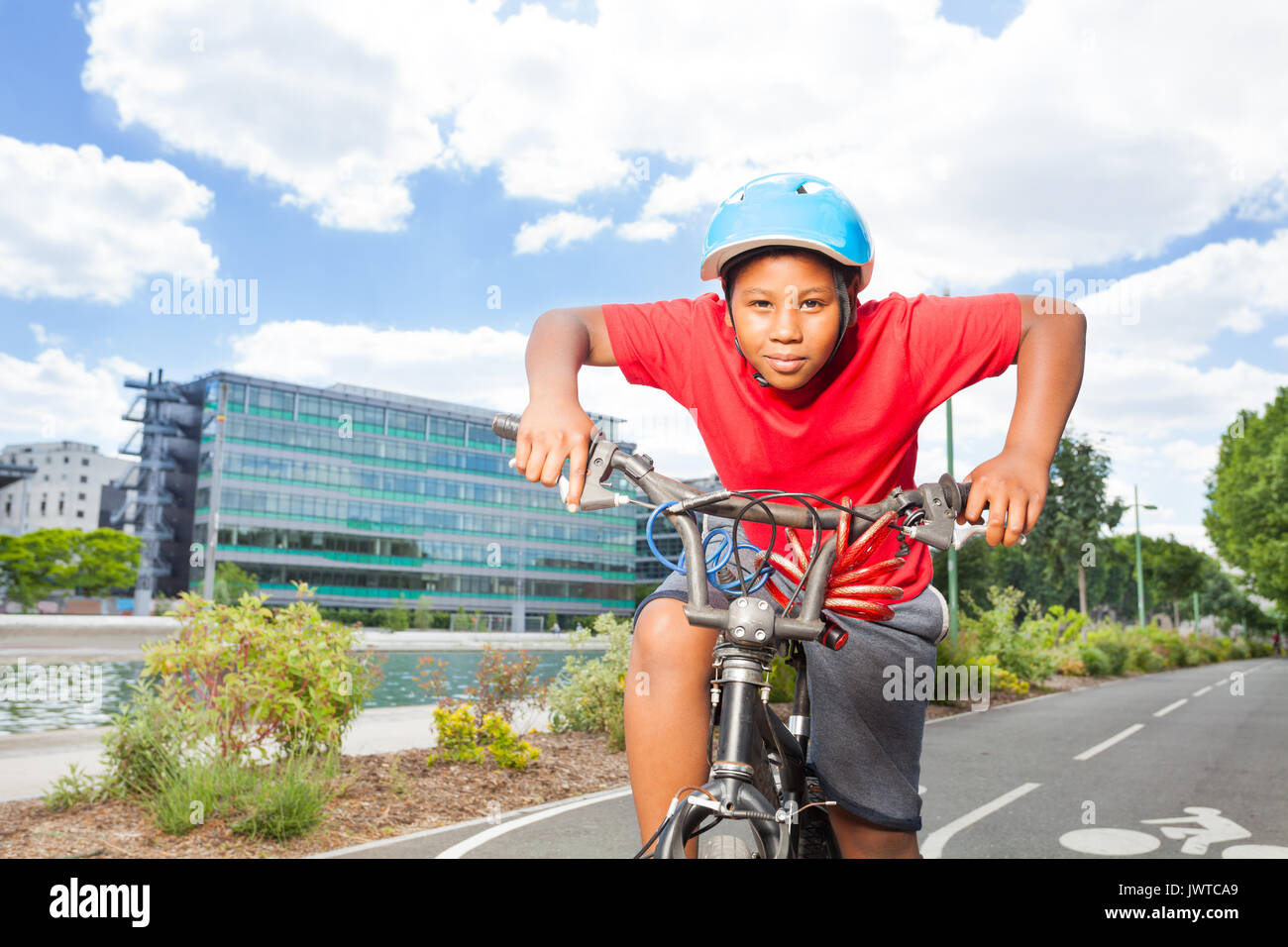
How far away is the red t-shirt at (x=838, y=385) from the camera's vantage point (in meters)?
2.10

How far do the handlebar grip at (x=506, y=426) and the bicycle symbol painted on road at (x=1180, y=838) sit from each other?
5.07 meters

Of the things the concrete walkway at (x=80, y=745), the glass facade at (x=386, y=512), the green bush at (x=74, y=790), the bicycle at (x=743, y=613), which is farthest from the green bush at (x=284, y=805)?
the glass facade at (x=386, y=512)

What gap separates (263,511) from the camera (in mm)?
64750

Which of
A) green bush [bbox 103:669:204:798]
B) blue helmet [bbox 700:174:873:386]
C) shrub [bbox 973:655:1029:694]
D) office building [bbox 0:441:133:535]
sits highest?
office building [bbox 0:441:133:535]

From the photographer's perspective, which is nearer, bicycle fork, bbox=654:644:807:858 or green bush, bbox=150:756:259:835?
bicycle fork, bbox=654:644:807:858

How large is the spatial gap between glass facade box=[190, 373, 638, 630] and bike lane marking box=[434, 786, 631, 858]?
5445 cm

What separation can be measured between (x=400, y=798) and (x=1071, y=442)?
22.4 m

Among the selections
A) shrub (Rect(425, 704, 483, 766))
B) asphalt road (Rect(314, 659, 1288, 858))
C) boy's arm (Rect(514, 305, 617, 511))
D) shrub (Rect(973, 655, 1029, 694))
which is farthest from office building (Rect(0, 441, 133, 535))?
boy's arm (Rect(514, 305, 617, 511))

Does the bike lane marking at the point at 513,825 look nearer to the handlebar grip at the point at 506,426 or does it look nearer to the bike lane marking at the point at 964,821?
the bike lane marking at the point at 964,821

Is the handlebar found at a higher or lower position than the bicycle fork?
higher

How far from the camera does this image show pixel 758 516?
5.39 feet

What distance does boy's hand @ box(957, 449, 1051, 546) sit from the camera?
167 cm

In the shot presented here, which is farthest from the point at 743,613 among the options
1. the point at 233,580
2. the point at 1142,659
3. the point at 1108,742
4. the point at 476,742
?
the point at 233,580

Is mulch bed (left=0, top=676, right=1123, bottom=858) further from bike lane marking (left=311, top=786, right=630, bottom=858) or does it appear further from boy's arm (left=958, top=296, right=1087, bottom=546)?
boy's arm (left=958, top=296, right=1087, bottom=546)
